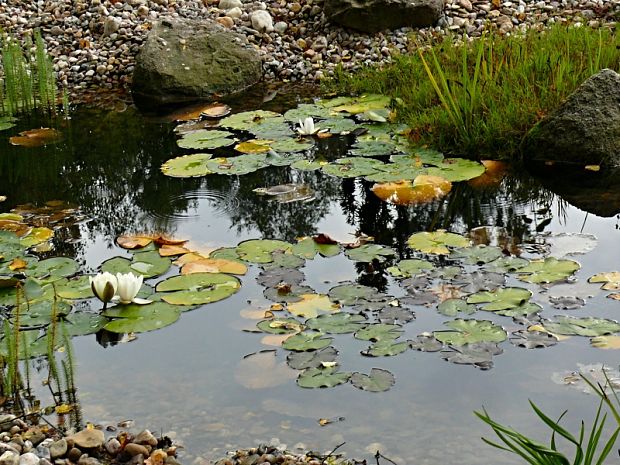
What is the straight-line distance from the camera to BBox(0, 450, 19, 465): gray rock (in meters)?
2.57

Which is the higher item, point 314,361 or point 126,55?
point 126,55

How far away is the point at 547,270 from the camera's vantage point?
3.85 m

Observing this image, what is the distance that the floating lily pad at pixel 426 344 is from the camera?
3287mm

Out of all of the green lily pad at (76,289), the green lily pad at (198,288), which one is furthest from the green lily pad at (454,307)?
the green lily pad at (76,289)

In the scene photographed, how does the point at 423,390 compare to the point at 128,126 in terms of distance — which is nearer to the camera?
the point at 423,390

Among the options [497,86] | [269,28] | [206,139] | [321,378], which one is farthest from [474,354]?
[269,28]

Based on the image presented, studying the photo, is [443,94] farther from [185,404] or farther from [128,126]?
[185,404]

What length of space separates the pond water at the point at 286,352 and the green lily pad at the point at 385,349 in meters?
0.03

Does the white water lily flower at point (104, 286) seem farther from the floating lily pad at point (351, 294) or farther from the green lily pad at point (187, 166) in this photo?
the green lily pad at point (187, 166)

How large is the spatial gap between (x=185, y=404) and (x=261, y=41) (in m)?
5.56

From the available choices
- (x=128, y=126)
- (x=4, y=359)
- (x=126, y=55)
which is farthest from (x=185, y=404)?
(x=126, y=55)

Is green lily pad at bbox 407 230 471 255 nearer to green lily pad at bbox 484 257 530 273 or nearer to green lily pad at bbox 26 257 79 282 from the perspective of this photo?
green lily pad at bbox 484 257 530 273

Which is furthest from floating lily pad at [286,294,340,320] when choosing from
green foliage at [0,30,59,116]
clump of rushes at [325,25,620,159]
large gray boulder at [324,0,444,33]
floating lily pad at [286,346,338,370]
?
large gray boulder at [324,0,444,33]

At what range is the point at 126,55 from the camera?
7.89 metres
